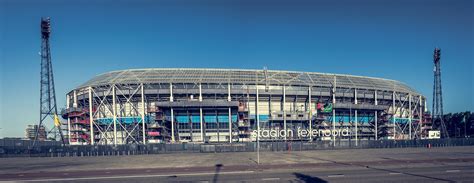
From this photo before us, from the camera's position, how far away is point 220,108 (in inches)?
2904

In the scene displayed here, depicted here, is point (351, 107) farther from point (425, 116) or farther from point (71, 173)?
point (71, 173)

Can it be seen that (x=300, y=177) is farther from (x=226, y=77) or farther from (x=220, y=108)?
(x=226, y=77)

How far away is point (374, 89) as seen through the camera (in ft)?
279

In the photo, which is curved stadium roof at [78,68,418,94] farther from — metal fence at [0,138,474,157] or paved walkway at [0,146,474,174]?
paved walkway at [0,146,474,174]

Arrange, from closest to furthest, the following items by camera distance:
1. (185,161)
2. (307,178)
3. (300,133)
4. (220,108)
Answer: (307,178), (185,161), (220,108), (300,133)

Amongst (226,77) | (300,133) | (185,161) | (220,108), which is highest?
(226,77)

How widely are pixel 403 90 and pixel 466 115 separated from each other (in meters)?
52.8

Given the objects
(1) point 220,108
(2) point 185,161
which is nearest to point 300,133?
(1) point 220,108

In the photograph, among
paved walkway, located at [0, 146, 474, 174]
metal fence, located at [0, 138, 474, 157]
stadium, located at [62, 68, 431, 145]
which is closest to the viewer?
paved walkway, located at [0, 146, 474, 174]

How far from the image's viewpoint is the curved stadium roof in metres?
75.1

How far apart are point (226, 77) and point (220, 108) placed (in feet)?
32.0

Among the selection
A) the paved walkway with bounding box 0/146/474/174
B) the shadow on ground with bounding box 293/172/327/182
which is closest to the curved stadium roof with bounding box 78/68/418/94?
the paved walkway with bounding box 0/146/474/174

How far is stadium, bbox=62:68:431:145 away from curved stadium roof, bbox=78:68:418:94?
0.91 ft

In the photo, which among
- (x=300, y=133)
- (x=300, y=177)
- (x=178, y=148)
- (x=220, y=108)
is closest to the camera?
(x=300, y=177)
